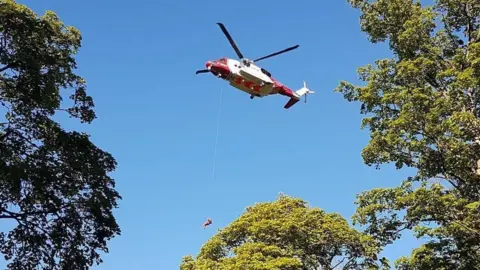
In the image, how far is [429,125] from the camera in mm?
11859

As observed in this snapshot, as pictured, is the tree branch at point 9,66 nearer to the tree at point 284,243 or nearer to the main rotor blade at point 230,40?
the main rotor blade at point 230,40

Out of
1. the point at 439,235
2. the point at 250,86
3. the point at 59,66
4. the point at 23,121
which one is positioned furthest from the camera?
the point at 250,86

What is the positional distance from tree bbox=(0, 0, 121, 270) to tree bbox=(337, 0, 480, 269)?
22.1 feet

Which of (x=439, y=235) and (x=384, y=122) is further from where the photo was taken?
(x=384, y=122)

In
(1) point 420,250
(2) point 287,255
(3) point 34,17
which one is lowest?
(1) point 420,250

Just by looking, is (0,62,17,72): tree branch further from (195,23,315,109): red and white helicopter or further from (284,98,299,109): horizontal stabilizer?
(284,98,299,109): horizontal stabilizer

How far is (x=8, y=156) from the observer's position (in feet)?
30.3

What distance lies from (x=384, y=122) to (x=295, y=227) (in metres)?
7.13

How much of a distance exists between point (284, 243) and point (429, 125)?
348 inches

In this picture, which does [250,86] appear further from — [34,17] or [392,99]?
[34,17]

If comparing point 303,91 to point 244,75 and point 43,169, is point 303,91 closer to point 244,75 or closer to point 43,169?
point 244,75

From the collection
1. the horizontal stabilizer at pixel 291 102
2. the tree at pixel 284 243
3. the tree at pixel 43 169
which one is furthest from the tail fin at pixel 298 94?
the tree at pixel 43 169

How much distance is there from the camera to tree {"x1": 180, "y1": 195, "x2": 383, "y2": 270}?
58.9 ft

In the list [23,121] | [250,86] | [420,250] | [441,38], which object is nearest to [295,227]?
[250,86]
